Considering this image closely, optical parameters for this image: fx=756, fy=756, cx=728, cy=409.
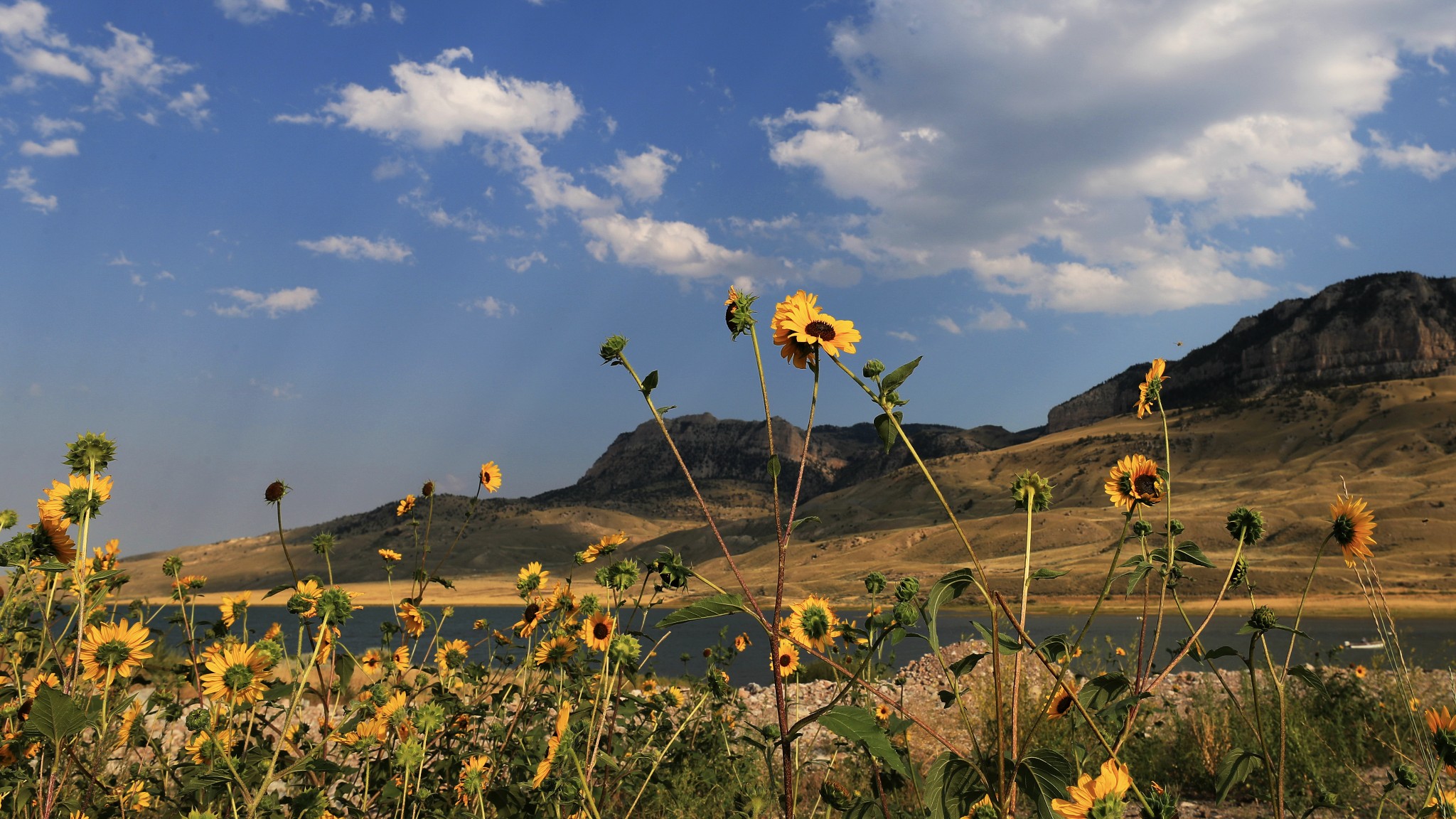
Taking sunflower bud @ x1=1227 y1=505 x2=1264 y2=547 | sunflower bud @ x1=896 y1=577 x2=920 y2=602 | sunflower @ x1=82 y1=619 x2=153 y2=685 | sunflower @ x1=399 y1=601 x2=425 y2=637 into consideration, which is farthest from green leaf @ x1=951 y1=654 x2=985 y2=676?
sunflower @ x1=399 y1=601 x2=425 y2=637

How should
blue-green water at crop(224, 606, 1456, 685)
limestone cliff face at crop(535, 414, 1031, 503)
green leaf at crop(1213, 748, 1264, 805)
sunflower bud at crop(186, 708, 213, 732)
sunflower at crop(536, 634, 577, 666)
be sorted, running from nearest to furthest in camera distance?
green leaf at crop(1213, 748, 1264, 805), sunflower bud at crop(186, 708, 213, 732), sunflower at crop(536, 634, 577, 666), blue-green water at crop(224, 606, 1456, 685), limestone cliff face at crop(535, 414, 1031, 503)

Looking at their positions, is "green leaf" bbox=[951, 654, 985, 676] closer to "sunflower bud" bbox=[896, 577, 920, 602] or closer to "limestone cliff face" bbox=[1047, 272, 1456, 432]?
"sunflower bud" bbox=[896, 577, 920, 602]

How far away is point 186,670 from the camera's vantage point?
3.91m

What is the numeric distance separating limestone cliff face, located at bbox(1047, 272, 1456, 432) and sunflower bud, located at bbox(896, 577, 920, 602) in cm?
9045

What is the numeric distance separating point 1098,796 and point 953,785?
0.78 feet

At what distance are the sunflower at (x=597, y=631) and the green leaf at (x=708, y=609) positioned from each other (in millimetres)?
1596

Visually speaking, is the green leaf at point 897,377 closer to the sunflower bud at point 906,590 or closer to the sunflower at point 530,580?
the sunflower bud at point 906,590

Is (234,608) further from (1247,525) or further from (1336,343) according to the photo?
(1336,343)

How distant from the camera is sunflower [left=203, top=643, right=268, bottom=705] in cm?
222

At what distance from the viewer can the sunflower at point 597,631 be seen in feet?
9.60

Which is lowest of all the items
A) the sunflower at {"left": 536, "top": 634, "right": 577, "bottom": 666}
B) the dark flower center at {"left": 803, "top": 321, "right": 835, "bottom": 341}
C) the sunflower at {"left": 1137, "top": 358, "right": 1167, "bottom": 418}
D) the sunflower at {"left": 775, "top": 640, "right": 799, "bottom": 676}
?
the sunflower at {"left": 775, "top": 640, "right": 799, "bottom": 676}

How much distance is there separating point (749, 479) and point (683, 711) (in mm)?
138968

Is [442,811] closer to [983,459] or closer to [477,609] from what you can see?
[477,609]

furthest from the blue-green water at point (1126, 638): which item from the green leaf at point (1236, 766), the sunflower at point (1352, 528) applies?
the green leaf at point (1236, 766)
